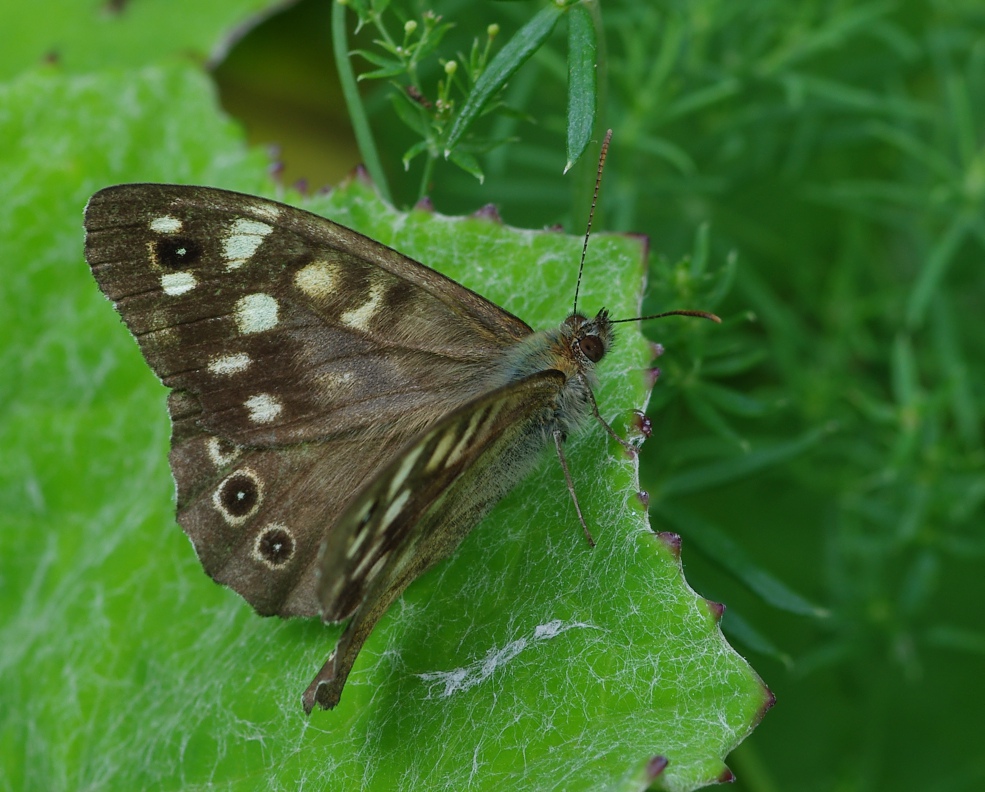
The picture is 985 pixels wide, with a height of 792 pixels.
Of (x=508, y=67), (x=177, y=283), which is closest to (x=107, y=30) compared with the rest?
(x=177, y=283)

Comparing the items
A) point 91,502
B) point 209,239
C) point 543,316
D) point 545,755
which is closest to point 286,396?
point 209,239

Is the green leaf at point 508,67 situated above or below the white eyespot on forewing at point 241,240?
above

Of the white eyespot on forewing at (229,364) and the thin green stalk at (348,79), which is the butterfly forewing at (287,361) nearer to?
the white eyespot on forewing at (229,364)

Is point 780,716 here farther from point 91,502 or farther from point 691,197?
point 91,502

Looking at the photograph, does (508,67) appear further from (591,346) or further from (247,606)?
(247,606)

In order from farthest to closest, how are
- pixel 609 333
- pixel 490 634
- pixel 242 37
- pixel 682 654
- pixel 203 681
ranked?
pixel 242 37 → pixel 203 681 → pixel 609 333 → pixel 490 634 → pixel 682 654

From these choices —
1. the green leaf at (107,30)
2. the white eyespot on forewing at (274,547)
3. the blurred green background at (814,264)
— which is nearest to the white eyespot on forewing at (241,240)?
the white eyespot on forewing at (274,547)
